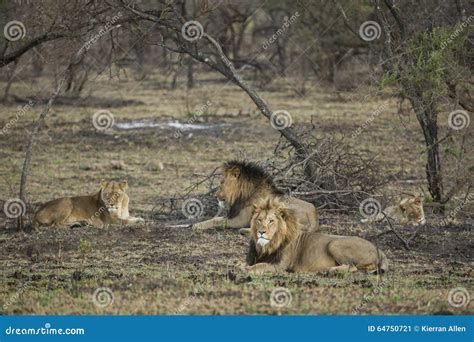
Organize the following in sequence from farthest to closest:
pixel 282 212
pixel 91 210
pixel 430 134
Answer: pixel 430 134, pixel 91 210, pixel 282 212

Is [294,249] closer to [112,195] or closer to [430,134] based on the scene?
[112,195]

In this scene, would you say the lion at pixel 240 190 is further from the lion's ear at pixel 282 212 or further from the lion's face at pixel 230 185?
the lion's ear at pixel 282 212

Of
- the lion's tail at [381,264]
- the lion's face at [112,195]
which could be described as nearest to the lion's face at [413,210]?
the lion's tail at [381,264]

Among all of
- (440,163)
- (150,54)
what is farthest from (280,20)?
(440,163)

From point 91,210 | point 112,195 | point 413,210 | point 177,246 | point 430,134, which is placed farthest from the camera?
point 430,134

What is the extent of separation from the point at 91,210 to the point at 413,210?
4.27 m

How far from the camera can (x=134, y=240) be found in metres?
11.7

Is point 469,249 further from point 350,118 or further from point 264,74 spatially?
point 264,74

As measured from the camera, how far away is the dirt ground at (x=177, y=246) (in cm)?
820

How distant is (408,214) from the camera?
12969 millimetres

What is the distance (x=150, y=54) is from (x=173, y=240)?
28.6 metres

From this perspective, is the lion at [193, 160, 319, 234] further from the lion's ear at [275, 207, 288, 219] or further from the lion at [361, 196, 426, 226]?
the lion's ear at [275, 207, 288, 219]

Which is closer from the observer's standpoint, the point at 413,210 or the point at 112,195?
the point at 413,210

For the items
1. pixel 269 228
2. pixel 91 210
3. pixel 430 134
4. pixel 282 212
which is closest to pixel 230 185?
pixel 91 210
